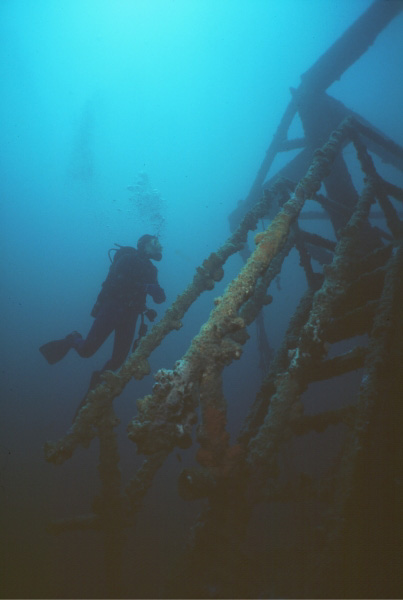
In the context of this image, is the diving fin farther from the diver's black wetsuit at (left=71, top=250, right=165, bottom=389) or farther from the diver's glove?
the diver's glove

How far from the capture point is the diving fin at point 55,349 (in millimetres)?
5316

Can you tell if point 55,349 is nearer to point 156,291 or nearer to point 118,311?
point 118,311

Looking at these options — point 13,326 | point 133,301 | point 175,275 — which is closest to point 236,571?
point 133,301

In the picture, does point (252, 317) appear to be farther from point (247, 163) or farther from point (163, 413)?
point (247, 163)

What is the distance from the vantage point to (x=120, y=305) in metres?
5.50

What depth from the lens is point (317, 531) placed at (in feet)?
4.63

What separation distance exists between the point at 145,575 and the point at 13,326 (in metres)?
31.4

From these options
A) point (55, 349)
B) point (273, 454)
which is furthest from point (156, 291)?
point (273, 454)

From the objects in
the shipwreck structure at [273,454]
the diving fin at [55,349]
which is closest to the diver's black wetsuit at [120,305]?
the diving fin at [55,349]

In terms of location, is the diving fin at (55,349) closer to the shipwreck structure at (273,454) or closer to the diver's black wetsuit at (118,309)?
the diver's black wetsuit at (118,309)

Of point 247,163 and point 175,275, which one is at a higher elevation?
point 247,163

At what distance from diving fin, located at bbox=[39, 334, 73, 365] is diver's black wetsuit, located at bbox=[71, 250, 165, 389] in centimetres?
11

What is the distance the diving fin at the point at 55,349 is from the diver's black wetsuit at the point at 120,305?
108 mm

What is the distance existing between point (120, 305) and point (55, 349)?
1378 millimetres
